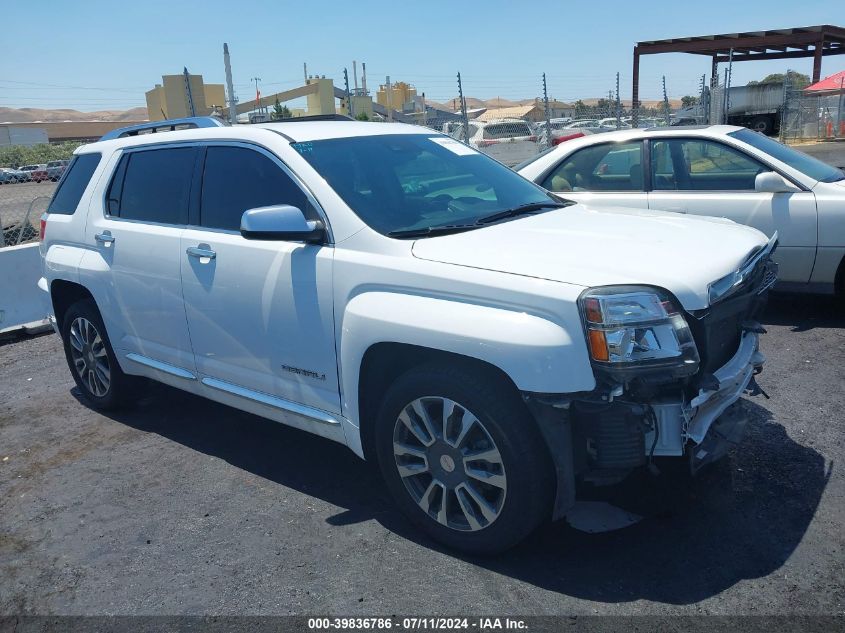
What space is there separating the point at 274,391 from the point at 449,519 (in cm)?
120

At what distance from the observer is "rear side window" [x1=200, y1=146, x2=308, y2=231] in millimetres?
3871

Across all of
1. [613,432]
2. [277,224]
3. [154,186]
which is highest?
[154,186]

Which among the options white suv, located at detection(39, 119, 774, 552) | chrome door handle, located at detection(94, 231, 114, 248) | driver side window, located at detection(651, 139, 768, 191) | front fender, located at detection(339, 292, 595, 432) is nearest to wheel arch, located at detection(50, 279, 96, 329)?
white suv, located at detection(39, 119, 774, 552)

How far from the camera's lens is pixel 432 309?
10.3 ft

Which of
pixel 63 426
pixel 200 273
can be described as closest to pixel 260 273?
pixel 200 273

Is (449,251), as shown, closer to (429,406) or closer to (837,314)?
(429,406)

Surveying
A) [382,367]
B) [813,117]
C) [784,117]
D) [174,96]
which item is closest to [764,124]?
[813,117]

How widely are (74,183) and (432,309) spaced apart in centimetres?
351

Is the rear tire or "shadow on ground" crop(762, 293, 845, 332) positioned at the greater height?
the rear tire

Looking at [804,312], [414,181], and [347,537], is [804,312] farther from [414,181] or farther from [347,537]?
[347,537]

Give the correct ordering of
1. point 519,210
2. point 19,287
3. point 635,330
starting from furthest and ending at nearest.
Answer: point 19,287, point 519,210, point 635,330

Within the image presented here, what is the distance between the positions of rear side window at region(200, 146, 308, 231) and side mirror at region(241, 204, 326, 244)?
0.20m

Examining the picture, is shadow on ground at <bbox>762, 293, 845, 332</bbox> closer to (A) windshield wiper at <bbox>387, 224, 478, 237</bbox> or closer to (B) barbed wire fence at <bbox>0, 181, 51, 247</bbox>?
(A) windshield wiper at <bbox>387, 224, 478, 237</bbox>

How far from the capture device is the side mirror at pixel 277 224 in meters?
3.49
